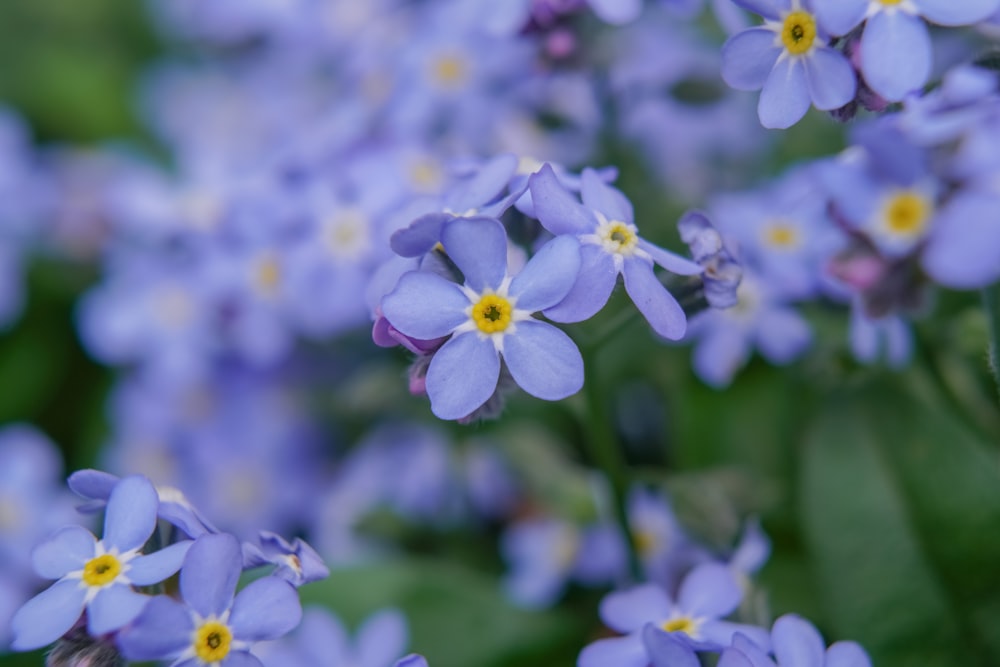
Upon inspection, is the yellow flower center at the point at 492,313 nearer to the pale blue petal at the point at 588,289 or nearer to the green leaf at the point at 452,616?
the pale blue petal at the point at 588,289

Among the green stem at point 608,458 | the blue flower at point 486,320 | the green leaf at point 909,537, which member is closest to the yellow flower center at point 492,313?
the blue flower at point 486,320

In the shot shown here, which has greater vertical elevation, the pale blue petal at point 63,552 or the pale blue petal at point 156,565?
the pale blue petal at point 156,565

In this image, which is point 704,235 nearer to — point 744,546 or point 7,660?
point 744,546

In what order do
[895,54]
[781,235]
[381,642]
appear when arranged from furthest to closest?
[781,235] < [381,642] < [895,54]

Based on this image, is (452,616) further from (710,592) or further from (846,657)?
(846,657)

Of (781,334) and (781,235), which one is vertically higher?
(781,235)

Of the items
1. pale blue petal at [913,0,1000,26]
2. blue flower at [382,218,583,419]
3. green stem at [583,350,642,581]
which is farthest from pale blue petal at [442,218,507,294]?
pale blue petal at [913,0,1000,26]

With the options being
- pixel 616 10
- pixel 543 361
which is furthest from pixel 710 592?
pixel 616 10
